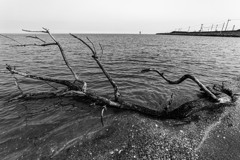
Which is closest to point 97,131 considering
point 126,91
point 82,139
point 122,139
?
point 82,139

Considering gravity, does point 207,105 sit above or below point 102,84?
above

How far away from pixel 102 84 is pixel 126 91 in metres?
2.34

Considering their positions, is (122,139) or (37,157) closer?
(37,157)

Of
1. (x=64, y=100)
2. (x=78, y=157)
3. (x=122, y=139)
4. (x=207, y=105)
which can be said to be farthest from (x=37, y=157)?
(x=207, y=105)

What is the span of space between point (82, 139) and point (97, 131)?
0.63m

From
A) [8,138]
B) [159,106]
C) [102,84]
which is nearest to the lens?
[8,138]

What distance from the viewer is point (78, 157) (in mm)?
4258

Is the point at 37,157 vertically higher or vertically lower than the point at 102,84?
higher

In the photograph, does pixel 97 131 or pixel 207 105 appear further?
pixel 207 105

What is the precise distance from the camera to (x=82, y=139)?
5.07 metres

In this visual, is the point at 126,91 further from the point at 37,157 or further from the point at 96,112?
the point at 37,157

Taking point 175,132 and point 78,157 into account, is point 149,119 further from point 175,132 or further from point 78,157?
point 78,157

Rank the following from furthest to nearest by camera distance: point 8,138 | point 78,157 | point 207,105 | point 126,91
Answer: point 126,91, point 207,105, point 8,138, point 78,157

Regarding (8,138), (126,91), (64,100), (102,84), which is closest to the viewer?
(8,138)
